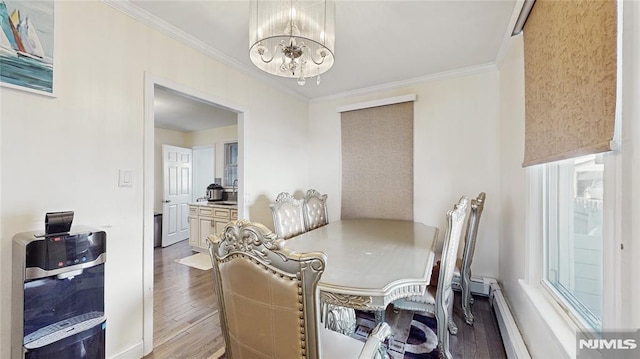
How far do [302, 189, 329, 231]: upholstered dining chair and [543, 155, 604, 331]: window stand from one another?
6.82 ft

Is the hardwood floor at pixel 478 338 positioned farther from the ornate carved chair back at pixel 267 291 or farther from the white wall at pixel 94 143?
the white wall at pixel 94 143

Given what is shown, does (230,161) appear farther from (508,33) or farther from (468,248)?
(508,33)

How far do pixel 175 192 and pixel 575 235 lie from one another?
19.0 feet

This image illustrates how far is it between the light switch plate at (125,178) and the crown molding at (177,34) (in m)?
1.14

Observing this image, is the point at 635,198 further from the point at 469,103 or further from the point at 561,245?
the point at 469,103

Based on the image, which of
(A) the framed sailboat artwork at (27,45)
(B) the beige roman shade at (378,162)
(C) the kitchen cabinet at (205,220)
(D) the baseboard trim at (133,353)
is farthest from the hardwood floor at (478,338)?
(C) the kitchen cabinet at (205,220)

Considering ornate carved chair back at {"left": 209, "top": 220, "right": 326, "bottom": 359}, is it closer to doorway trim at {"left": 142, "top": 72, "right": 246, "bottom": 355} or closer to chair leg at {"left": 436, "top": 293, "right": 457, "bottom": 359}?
chair leg at {"left": 436, "top": 293, "right": 457, "bottom": 359}

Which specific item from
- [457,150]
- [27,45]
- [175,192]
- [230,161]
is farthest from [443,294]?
[175,192]

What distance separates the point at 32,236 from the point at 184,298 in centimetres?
174

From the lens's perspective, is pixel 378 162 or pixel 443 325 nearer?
pixel 443 325

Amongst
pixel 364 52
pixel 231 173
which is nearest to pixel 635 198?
pixel 364 52

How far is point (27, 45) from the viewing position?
4.28 ft

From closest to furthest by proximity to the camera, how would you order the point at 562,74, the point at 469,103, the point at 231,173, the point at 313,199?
the point at 562,74 → the point at 469,103 → the point at 313,199 → the point at 231,173

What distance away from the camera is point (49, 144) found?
4.55ft
